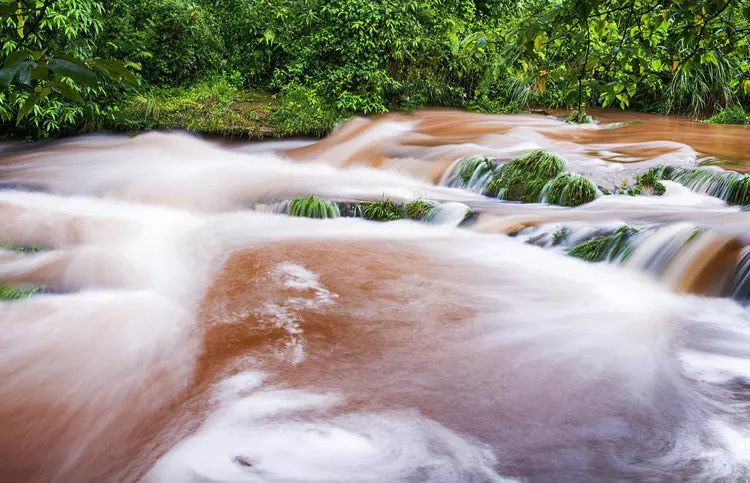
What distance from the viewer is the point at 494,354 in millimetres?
3324

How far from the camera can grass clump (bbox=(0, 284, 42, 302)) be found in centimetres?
388

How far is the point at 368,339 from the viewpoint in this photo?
3418 millimetres

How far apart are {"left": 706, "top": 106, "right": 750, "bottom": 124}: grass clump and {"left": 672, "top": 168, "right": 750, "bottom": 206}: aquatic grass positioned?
4.81m

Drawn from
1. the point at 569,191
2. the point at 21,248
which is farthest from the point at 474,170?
the point at 21,248

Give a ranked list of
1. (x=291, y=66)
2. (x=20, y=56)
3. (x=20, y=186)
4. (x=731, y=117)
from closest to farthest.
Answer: (x=20, y=56), (x=20, y=186), (x=731, y=117), (x=291, y=66)

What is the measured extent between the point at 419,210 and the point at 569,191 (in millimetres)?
1573

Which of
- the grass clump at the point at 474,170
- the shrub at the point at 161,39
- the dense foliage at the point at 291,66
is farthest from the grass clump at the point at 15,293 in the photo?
the shrub at the point at 161,39

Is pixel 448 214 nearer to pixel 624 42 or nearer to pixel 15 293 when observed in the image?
pixel 624 42

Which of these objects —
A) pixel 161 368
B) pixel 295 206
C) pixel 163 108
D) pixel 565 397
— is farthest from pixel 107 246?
pixel 163 108

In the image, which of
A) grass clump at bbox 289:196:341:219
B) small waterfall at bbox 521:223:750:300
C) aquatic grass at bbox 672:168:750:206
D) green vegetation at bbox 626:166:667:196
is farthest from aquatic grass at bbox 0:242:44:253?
aquatic grass at bbox 672:168:750:206

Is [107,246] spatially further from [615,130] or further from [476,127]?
[615,130]

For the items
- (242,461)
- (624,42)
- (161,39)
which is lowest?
Answer: (242,461)

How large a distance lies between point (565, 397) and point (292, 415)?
4.24 feet

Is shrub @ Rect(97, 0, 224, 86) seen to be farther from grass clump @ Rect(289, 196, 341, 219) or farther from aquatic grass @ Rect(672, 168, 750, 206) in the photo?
aquatic grass @ Rect(672, 168, 750, 206)
